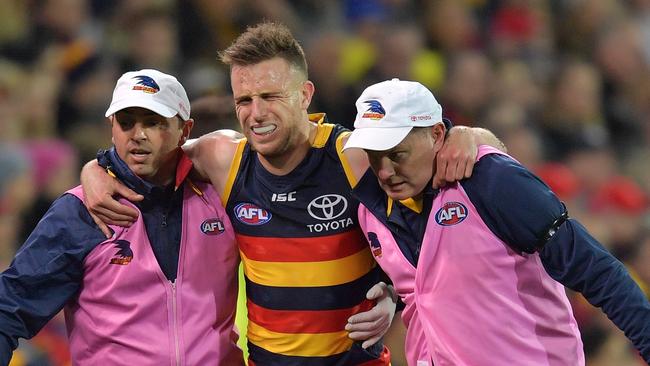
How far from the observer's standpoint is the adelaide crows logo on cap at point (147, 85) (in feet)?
12.1

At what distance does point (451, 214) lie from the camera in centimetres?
341

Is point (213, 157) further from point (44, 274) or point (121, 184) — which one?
point (44, 274)

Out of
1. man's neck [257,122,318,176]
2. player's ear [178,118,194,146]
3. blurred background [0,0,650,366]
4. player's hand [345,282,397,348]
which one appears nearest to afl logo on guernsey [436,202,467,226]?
player's hand [345,282,397,348]

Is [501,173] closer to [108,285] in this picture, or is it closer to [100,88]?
[108,285]

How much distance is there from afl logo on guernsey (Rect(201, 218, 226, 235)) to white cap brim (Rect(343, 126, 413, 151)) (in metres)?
0.63

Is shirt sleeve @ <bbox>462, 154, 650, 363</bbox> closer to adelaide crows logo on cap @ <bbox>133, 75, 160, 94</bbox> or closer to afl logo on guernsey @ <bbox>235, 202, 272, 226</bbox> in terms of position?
afl logo on guernsey @ <bbox>235, 202, 272, 226</bbox>

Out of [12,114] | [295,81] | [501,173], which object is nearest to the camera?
[501,173]

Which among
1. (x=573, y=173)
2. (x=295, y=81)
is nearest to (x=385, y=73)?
(x=573, y=173)

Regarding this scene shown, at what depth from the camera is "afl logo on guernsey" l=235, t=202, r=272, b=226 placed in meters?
3.81

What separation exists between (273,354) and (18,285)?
3.01 ft

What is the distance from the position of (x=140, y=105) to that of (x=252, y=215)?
21.9 inches

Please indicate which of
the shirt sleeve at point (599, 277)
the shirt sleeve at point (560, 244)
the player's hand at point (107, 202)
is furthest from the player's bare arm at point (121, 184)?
the shirt sleeve at point (599, 277)

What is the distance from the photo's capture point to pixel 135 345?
3.65 metres

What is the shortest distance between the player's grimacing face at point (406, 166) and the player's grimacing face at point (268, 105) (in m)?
0.38
